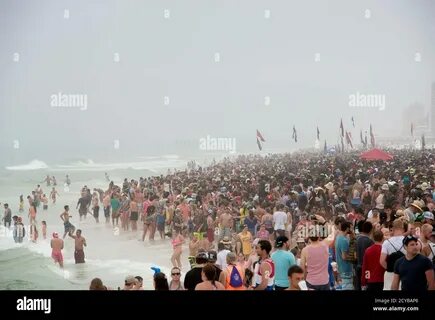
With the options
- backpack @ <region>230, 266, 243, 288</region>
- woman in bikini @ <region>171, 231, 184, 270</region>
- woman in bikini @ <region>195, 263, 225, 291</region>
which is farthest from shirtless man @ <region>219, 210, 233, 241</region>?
woman in bikini @ <region>195, 263, 225, 291</region>

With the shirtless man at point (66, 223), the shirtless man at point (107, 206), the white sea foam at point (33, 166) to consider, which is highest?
the white sea foam at point (33, 166)

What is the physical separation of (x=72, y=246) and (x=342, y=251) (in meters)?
4.49

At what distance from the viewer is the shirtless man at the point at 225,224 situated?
1085cm

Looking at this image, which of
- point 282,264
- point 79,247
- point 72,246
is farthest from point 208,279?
point 72,246

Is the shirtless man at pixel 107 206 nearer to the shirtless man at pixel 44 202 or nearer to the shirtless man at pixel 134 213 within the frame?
the shirtless man at pixel 134 213

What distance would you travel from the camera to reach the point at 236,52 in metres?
11.6

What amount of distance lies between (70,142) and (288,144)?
3167 mm

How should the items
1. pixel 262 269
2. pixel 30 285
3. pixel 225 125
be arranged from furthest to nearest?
pixel 225 125 < pixel 30 285 < pixel 262 269

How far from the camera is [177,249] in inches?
416

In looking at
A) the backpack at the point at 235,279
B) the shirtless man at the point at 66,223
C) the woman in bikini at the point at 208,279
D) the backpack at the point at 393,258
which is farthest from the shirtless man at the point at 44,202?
the backpack at the point at 393,258

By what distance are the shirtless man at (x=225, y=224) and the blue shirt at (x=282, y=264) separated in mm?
3548

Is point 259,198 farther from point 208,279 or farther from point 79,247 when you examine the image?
point 208,279

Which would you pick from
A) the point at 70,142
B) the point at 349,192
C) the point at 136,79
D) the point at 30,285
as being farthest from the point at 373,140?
the point at 30,285

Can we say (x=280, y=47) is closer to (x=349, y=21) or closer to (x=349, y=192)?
(x=349, y=21)
